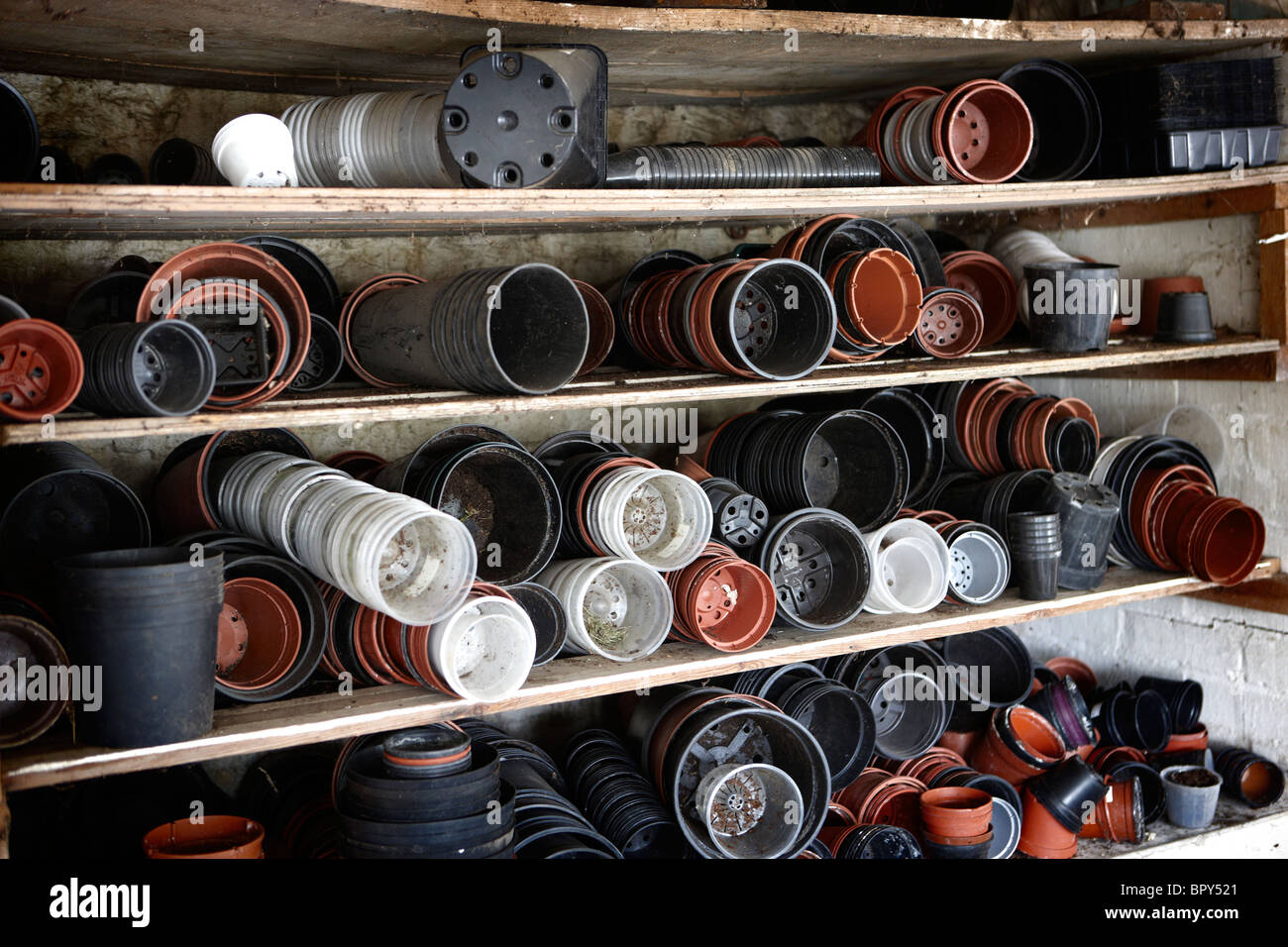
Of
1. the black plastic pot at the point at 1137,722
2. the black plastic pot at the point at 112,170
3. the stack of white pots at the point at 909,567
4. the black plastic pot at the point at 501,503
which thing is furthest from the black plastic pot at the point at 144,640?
the black plastic pot at the point at 1137,722

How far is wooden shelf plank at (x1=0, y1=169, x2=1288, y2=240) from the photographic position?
258cm

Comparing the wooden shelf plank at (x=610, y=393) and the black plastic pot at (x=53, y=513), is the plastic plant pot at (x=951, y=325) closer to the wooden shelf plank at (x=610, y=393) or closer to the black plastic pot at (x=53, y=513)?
the wooden shelf plank at (x=610, y=393)

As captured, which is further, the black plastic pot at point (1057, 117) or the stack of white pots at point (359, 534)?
the black plastic pot at point (1057, 117)

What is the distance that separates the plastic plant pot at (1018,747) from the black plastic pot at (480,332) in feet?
6.93

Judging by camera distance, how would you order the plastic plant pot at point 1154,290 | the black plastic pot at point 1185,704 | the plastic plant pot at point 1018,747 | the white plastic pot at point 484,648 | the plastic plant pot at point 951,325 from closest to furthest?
the white plastic pot at point 484,648, the plastic plant pot at point 951,325, the plastic plant pot at point 1018,747, the plastic plant pot at point 1154,290, the black plastic pot at point 1185,704

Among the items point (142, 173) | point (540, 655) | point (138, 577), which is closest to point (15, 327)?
point (138, 577)

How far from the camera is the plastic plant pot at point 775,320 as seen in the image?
10.7 ft

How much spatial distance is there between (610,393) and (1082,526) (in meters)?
1.76

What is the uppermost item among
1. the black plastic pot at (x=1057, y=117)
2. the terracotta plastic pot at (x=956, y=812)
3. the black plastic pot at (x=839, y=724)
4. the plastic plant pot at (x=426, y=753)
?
the black plastic pot at (x=1057, y=117)

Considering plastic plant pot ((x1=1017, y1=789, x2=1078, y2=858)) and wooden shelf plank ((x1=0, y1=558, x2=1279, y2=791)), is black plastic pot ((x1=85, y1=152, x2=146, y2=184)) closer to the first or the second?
wooden shelf plank ((x1=0, y1=558, x2=1279, y2=791))

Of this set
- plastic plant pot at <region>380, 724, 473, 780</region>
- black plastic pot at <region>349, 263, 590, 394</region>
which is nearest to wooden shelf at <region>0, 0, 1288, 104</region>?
black plastic pot at <region>349, 263, 590, 394</region>

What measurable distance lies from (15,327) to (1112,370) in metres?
3.93
